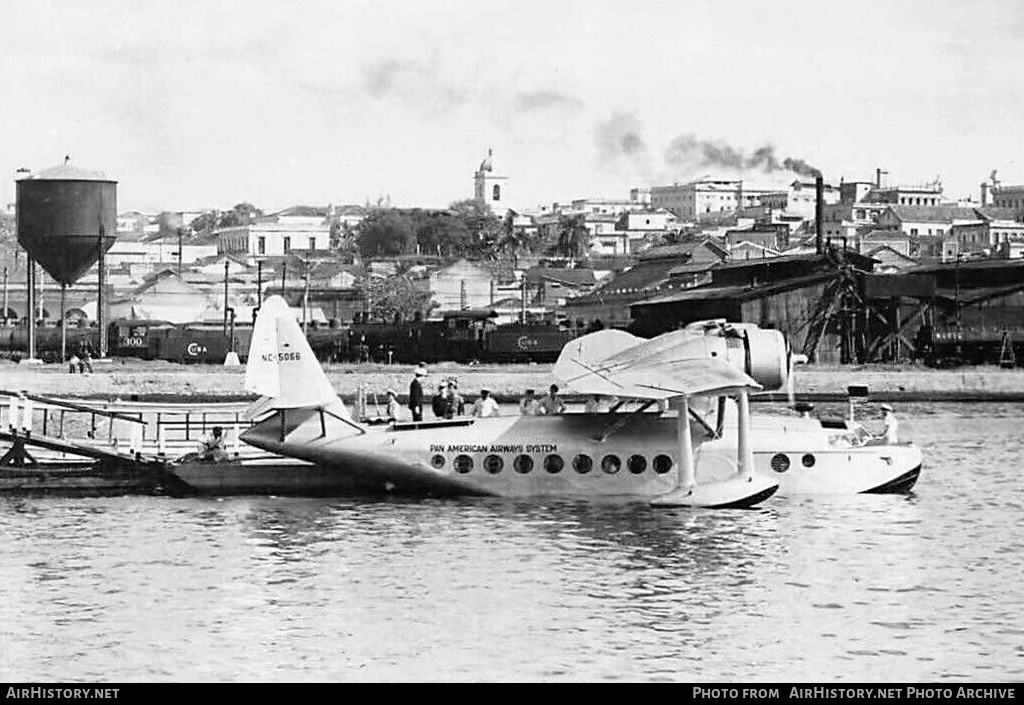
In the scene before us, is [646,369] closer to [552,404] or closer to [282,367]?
[552,404]

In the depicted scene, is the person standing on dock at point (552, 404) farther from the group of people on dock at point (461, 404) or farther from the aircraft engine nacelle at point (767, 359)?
the aircraft engine nacelle at point (767, 359)

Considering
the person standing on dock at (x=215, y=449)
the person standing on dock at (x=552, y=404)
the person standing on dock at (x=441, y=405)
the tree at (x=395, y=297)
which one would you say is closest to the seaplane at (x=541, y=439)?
the person standing on dock at (x=552, y=404)

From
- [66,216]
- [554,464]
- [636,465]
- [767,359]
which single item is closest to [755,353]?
[767,359]

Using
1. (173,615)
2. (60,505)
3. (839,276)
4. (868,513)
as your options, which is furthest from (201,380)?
(173,615)

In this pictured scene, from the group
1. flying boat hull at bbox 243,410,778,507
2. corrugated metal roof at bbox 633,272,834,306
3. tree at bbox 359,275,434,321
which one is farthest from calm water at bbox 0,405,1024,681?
tree at bbox 359,275,434,321

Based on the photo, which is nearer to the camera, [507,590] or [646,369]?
[507,590]

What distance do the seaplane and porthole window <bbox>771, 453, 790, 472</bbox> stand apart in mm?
381

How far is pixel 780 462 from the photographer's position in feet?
122

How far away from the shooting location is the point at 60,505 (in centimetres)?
3806

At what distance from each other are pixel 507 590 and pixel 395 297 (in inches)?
5123

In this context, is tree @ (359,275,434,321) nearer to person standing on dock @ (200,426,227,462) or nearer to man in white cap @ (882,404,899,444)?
person standing on dock @ (200,426,227,462)

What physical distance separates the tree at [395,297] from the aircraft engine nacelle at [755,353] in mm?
111781

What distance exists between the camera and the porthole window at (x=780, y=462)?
37156 millimetres
